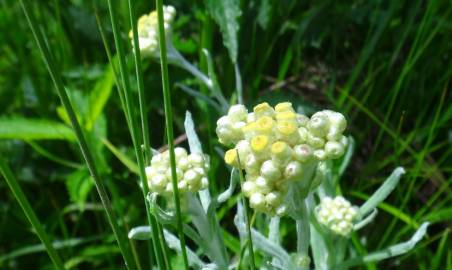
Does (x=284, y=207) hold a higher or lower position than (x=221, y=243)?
higher

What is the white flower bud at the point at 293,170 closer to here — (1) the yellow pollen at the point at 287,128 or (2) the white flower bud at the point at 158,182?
(1) the yellow pollen at the point at 287,128

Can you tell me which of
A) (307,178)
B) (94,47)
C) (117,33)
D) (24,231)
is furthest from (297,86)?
(117,33)

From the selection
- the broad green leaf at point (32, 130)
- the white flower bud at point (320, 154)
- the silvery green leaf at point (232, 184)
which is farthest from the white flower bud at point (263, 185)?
the broad green leaf at point (32, 130)

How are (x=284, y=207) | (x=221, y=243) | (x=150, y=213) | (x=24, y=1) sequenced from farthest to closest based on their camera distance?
(x=221, y=243), (x=150, y=213), (x=284, y=207), (x=24, y=1)

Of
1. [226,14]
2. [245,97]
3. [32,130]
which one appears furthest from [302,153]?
[245,97]

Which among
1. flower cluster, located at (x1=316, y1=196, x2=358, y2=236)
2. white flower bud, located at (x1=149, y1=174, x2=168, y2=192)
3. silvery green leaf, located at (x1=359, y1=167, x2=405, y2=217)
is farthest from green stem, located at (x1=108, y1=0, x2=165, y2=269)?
silvery green leaf, located at (x1=359, y1=167, x2=405, y2=217)

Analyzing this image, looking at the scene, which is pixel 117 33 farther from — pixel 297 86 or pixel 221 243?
pixel 297 86

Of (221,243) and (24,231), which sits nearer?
(221,243)

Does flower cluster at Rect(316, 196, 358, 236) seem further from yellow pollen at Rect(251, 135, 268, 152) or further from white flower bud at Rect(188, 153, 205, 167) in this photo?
yellow pollen at Rect(251, 135, 268, 152)
